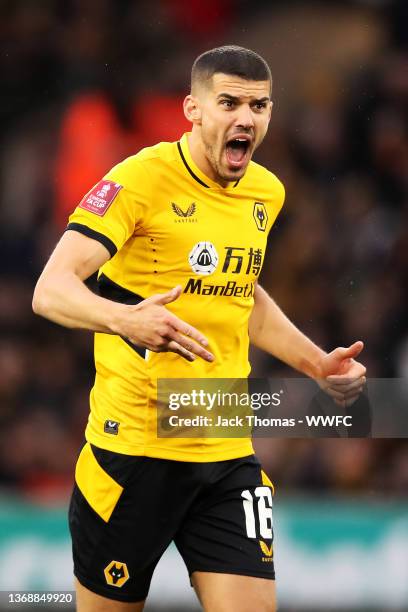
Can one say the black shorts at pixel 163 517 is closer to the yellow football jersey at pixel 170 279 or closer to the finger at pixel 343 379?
the yellow football jersey at pixel 170 279

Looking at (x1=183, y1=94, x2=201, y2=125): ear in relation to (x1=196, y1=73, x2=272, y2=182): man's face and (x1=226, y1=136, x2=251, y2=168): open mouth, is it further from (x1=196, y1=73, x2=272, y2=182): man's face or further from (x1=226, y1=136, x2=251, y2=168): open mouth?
(x1=226, y1=136, x2=251, y2=168): open mouth

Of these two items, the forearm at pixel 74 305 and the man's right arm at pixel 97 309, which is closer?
the man's right arm at pixel 97 309

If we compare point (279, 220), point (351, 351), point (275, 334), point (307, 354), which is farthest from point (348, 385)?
point (279, 220)

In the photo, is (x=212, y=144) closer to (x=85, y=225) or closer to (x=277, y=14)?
(x=85, y=225)

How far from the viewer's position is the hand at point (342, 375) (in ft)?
14.1

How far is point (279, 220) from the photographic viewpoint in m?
9.16

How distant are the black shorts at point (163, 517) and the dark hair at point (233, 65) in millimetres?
1340

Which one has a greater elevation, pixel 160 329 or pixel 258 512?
pixel 160 329

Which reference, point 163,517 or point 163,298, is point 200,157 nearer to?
point 163,298

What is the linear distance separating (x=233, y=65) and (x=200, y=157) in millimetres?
344

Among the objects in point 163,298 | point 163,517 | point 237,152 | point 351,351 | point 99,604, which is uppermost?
point 237,152

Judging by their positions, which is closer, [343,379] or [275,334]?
[343,379]

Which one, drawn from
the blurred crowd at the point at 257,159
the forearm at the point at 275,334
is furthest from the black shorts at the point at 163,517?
the blurred crowd at the point at 257,159

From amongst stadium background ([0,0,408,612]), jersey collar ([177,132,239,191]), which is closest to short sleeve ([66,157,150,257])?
jersey collar ([177,132,239,191])
